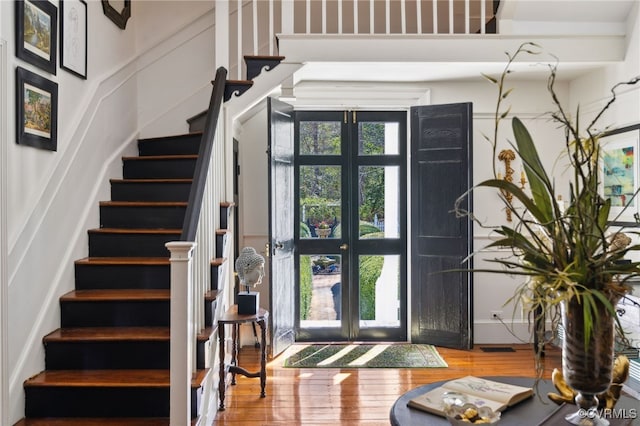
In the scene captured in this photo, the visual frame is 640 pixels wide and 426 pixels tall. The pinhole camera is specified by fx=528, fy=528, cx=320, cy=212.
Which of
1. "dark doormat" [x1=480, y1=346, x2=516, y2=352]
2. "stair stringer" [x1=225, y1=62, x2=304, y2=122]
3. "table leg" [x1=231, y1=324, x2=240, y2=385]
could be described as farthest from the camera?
"dark doormat" [x1=480, y1=346, x2=516, y2=352]

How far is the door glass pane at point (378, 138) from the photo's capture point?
17.8 ft

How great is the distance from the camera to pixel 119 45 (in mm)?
4508

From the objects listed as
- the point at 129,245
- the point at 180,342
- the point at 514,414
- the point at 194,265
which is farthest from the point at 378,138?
the point at 514,414

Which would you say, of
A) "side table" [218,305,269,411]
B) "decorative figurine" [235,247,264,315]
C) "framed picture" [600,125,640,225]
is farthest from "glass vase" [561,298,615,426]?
"framed picture" [600,125,640,225]

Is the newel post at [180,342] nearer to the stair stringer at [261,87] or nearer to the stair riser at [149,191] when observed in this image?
the stair riser at [149,191]

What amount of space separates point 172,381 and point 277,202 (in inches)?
91.8

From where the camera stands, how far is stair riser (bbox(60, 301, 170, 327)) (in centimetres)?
319

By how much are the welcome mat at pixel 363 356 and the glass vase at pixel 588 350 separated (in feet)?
10.1

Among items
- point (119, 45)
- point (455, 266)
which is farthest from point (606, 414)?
point (119, 45)

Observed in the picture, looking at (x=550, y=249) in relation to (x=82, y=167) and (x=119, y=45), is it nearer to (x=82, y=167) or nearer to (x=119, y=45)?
(x=82, y=167)

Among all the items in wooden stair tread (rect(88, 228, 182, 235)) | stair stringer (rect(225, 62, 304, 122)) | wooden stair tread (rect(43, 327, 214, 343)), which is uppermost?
stair stringer (rect(225, 62, 304, 122))

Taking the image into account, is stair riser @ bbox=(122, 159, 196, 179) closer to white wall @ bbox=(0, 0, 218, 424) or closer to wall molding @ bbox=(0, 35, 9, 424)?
white wall @ bbox=(0, 0, 218, 424)

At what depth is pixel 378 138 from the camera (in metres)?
5.43

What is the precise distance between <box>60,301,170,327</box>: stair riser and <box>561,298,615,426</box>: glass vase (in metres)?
2.35
